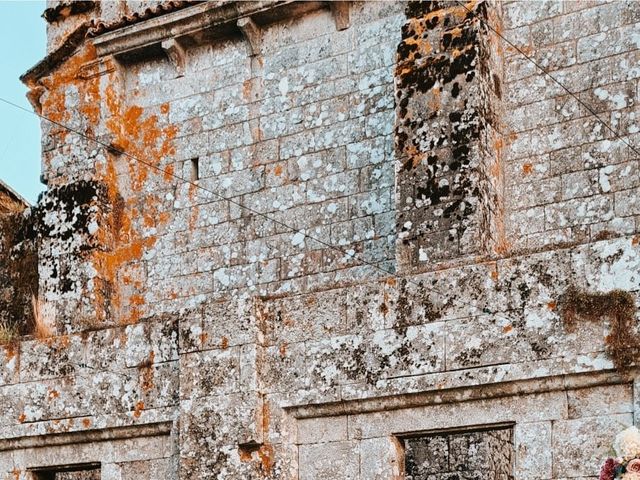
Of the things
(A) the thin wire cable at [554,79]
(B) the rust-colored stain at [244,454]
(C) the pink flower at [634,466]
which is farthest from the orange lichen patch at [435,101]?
(C) the pink flower at [634,466]

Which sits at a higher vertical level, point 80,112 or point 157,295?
point 80,112

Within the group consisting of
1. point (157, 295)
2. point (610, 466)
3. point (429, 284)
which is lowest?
point (610, 466)

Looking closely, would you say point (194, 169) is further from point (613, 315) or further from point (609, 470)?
point (609, 470)

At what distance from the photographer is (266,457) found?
32.8 ft

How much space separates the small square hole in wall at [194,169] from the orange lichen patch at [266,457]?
15.3 feet

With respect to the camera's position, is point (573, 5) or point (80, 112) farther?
point (80, 112)

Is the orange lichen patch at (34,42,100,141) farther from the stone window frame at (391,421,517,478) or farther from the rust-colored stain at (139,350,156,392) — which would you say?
the stone window frame at (391,421,517,478)

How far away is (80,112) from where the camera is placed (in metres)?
14.8

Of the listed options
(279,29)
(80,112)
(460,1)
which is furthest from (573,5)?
(80,112)

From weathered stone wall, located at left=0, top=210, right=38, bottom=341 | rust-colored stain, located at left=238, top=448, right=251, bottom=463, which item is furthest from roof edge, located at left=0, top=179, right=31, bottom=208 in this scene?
rust-colored stain, located at left=238, top=448, right=251, bottom=463

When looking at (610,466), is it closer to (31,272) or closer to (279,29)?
(279,29)

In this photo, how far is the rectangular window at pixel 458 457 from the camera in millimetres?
13648

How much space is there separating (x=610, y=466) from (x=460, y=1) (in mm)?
5521

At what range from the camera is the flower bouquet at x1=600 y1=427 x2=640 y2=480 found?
7.74 meters
